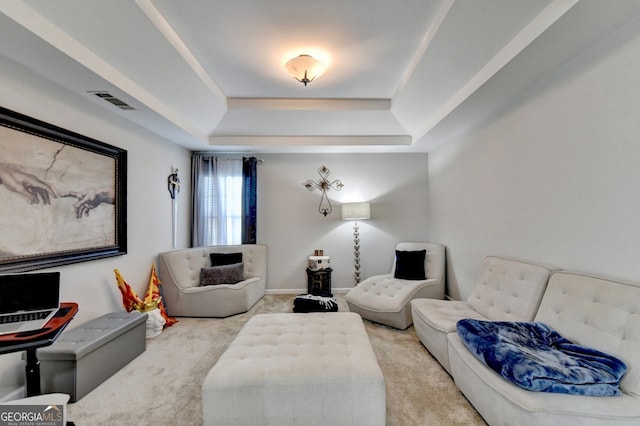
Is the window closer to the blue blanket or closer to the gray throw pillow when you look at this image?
the gray throw pillow

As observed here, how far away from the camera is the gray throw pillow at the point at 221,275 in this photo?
3.66 metres

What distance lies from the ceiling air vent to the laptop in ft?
5.29

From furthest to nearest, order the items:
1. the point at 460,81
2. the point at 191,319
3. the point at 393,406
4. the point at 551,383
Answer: the point at 191,319 → the point at 460,81 → the point at 393,406 → the point at 551,383

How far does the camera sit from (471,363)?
1703mm

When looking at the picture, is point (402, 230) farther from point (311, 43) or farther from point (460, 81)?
point (311, 43)

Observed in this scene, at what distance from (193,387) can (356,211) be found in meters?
3.04

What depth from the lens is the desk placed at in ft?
4.49

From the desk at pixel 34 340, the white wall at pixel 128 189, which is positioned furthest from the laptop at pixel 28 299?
the white wall at pixel 128 189

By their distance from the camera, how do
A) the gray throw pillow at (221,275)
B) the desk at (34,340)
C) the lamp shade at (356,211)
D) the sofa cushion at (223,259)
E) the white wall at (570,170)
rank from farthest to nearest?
the lamp shade at (356,211)
the sofa cushion at (223,259)
the gray throw pillow at (221,275)
the white wall at (570,170)
the desk at (34,340)

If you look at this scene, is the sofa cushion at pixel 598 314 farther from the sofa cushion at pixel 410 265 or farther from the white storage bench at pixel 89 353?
the white storage bench at pixel 89 353

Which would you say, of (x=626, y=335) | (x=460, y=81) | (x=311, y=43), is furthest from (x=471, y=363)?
(x=311, y=43)

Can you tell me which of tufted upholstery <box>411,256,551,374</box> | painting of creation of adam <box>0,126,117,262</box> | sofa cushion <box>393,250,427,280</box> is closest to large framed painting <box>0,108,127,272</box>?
painting of creation of adam <box>0,126,117,262</box>

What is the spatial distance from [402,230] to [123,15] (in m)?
4.30

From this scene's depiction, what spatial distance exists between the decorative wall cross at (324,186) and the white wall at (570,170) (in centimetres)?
212
